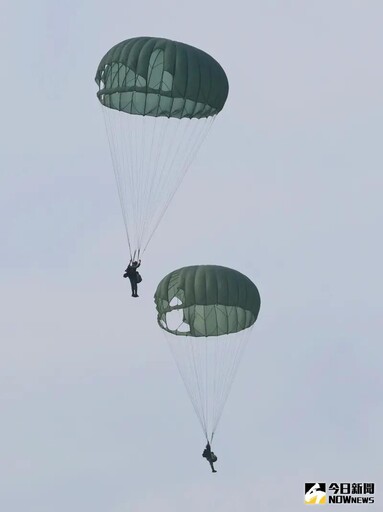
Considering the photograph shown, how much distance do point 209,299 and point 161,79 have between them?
7.91 metres

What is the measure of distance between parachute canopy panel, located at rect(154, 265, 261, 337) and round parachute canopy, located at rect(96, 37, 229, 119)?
570cm

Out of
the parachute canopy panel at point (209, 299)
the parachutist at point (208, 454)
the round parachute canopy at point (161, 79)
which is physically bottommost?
the parachutist at point (208, 454)

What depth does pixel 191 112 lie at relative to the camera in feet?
282

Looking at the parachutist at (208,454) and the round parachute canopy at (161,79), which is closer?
the round parachute canopy at (161,79)

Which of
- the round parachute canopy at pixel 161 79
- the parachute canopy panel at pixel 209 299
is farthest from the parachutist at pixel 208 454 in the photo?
the round parachute canopy at pixel 161 79

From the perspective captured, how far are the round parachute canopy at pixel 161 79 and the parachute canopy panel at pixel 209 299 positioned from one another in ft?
18.7

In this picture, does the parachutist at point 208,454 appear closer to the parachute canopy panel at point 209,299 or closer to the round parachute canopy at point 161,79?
the parachute canopy panel at point 209,299

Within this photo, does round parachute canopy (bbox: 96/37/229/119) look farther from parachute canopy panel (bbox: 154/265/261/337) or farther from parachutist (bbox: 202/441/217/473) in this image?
parachutist (bbox: 202/441/217/473)

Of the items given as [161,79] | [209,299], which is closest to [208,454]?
[209,299]

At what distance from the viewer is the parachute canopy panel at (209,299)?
3413 inches

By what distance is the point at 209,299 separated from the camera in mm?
86500

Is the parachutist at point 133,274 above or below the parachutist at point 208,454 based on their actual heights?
above

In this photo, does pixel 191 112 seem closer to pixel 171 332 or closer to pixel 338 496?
pixel 171 332

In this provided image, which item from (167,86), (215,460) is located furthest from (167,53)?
(215,460)
